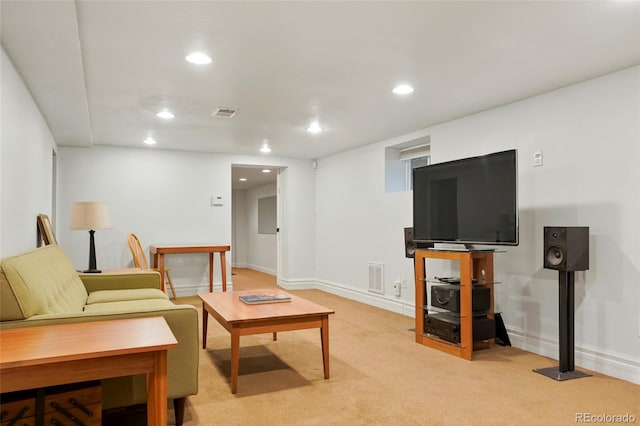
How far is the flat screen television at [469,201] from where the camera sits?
3396 millimetres

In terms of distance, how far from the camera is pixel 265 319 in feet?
9.37

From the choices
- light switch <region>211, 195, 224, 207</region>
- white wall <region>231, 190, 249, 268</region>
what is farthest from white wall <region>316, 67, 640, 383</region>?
white wall <region>231, 190, 249, 268</region>

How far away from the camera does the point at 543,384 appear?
2939 mm

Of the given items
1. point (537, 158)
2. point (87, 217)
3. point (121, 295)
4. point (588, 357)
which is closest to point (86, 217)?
point (87, 217)

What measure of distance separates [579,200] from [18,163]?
3976 mm

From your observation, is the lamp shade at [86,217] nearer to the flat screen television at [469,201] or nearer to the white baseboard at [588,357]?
the flat screen television at [469,201]

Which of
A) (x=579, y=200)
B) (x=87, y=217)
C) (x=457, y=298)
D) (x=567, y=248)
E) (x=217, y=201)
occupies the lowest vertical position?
(x=457, y=298)

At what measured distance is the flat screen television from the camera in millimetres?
3396

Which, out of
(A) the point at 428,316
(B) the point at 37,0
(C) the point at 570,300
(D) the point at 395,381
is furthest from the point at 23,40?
(C) the point at 570,300

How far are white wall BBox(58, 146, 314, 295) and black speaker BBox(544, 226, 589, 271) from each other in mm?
4601

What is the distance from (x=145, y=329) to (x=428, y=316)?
270 cm

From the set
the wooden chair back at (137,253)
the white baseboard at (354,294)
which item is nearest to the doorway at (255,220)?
the white baseboard at (354,294)

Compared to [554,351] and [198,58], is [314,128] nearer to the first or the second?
[198,58]

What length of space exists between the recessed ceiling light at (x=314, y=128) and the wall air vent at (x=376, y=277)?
190 cm
